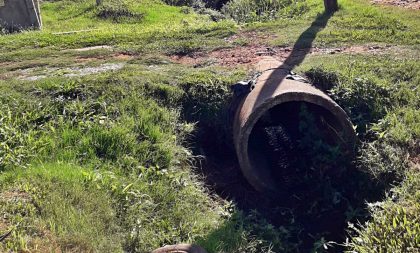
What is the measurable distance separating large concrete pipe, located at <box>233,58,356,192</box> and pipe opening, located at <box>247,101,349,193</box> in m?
0.01

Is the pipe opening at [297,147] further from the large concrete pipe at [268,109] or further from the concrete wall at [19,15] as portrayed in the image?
the concrete wall at [19,15]

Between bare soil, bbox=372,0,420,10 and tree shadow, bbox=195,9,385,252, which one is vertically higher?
bare soil, bbox=372,0,420,10

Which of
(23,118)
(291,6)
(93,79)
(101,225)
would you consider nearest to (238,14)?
(291,6)

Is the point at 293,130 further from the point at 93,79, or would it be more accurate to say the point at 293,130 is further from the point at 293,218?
the point at 93,79

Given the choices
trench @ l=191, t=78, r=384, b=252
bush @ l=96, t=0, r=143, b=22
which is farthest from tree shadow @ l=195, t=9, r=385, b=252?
bush @ l=96, t=0, r=143, b=22

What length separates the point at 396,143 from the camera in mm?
5074

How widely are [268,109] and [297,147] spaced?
0.61 meters

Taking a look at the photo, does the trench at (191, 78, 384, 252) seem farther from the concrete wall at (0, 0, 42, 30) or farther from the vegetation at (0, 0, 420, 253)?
the concrete wall at (0, 0, 42, 30)

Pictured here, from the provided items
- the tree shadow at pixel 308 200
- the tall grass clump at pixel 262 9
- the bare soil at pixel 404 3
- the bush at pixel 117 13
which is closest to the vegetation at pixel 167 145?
the tree shadow at pixel 308 200

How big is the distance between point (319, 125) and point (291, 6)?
4928mm

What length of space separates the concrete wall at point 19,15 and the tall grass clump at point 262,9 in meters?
3.78

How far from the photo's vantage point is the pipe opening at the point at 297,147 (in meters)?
5.29

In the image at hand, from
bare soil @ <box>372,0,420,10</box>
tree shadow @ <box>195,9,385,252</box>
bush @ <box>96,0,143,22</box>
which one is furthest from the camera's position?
bush @ <box>96,0,143,22</box>

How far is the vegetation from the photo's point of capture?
4145 millimetres
